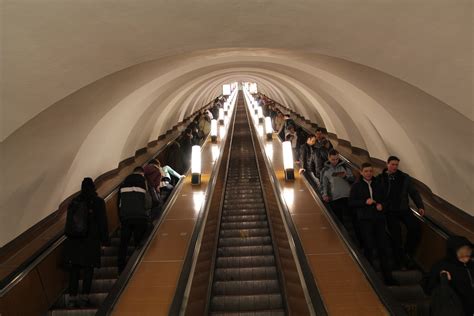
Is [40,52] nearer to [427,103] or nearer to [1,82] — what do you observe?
[1,82]

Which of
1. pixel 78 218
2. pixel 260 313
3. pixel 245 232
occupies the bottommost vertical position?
pixel 260 313

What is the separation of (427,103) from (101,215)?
4.89 metres

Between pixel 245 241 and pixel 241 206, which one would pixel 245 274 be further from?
pixel 241 206

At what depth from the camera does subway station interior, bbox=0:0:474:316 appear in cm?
465

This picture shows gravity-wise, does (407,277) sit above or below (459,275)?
below

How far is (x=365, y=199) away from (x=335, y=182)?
1.00 m

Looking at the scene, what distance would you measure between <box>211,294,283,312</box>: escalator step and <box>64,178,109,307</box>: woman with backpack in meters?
1.68

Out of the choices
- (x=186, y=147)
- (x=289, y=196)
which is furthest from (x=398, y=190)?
(x=186, y=147)

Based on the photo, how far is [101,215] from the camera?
17.8ft

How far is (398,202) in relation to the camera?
588cm

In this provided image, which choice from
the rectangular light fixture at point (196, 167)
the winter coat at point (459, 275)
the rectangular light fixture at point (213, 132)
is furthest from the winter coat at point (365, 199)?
the rectangular light fixture at point (213, 132)

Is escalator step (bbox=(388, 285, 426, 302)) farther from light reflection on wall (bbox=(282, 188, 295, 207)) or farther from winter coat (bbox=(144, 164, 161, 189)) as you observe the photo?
winter coat (bbox=(144, 164, 161, 189))

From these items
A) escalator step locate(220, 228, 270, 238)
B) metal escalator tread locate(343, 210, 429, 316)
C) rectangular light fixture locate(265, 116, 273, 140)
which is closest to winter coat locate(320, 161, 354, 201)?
metal escalator tread locate(343, 210, 429, 316)

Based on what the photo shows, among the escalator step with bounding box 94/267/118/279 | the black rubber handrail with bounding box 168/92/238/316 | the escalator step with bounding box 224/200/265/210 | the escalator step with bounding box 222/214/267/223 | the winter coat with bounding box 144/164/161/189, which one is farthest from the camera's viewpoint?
the escalator step with bounding box 224/200/265/210
